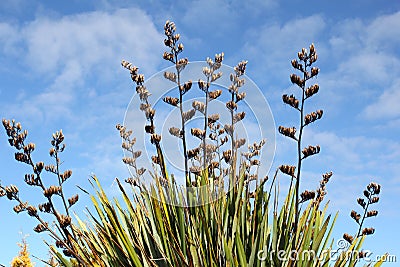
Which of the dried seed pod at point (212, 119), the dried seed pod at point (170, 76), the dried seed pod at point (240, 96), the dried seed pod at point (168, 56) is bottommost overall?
the dried seed pod at point (212, 119)

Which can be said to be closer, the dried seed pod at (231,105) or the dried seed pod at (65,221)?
the dried seed pod at (65,221)

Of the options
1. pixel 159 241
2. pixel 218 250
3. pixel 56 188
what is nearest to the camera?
pixel 218 250

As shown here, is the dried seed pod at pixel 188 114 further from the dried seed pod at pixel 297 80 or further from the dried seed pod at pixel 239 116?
the dried seed pod at pixel 297 80

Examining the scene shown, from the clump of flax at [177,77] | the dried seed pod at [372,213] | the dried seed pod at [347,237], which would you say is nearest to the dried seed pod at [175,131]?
the clump of flax at [177,77]

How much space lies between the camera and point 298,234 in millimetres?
3434

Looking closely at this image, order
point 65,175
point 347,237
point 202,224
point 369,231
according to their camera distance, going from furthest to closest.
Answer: point 369,231, point 347,237, point 65,175, point 202,224

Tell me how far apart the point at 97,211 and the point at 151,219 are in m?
0.47

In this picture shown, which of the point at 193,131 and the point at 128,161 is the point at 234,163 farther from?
the point at 128,161

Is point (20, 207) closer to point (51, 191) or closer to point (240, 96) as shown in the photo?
point (51, 191)

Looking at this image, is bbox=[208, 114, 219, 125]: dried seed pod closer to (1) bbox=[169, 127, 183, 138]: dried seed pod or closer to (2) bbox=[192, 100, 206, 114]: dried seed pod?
(2) bbox=[192, 100, 206, 114]: dried seed pod

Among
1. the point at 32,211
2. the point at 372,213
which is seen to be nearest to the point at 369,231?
the point at 372,213

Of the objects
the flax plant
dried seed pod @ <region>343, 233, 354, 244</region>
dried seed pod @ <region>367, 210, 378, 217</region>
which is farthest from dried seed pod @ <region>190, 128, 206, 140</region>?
dried seed pod @ <region>367, 210, 378, 217</region>

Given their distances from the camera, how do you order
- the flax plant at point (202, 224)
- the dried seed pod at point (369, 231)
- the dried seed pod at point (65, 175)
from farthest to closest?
the dried seed pod at point (369, 231)
the dried seed pod at point (65, 175)
the flax plant at point (202, 224)

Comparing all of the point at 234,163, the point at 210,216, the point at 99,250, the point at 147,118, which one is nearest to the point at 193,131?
the point at 147,118
